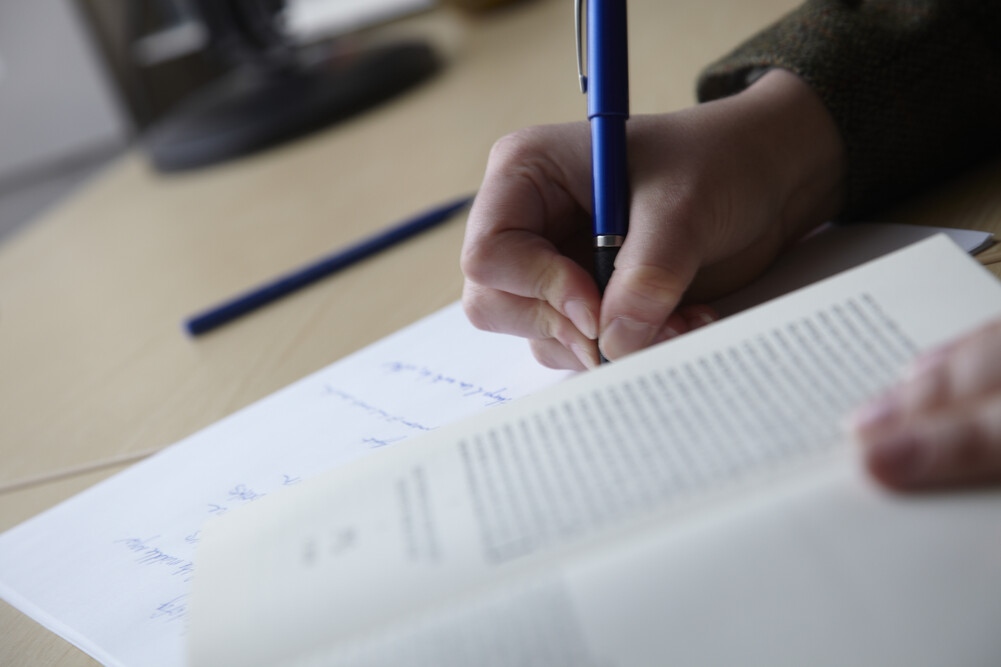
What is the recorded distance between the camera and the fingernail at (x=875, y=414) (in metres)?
0.21

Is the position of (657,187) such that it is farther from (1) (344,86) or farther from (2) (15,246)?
(2) (15,246)

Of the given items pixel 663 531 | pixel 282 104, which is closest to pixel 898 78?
pixel 663 531

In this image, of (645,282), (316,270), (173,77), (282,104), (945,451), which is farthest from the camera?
(173,77)

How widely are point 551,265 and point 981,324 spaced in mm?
154

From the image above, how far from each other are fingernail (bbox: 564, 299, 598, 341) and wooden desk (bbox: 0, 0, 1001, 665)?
0.16 meters

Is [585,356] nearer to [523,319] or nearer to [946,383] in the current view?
[523,319]

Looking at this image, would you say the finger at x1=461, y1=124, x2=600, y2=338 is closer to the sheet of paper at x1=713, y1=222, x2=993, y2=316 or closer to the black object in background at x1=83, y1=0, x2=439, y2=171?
the sheet of paper at x1=713, y1=222, x2=993, y2=316

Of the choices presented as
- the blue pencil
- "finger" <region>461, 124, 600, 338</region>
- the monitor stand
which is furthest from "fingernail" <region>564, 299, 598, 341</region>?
the monitor stand

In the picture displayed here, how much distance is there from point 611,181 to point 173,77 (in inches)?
42.8

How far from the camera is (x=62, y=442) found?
0.45 meters

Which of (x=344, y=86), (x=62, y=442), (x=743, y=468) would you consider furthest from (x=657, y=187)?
(x=344, y=86)

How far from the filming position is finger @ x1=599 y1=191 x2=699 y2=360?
0.98 feet

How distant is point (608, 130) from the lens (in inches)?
13.1

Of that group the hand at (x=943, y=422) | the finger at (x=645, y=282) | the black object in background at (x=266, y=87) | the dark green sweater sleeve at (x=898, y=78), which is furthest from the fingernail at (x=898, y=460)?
the black object in background at (x=266, y=87)
